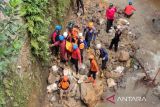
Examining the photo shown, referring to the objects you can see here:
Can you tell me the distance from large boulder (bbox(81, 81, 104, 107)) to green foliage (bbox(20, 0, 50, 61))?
1.95m

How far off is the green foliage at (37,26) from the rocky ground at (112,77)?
4.92 feet

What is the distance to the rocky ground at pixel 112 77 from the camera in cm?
1332

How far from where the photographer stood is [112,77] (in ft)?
47.5

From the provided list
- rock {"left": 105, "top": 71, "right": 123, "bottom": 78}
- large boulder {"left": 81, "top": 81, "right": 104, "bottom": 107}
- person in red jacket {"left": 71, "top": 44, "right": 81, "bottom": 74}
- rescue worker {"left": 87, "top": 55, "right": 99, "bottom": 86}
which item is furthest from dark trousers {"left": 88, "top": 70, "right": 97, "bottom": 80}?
rock {"left": 105, "top": 71, "right": 123, "bottom": 78}

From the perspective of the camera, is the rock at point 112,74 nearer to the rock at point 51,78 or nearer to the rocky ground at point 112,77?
the rocky ground at point 112,77

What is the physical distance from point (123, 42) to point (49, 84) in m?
4.49

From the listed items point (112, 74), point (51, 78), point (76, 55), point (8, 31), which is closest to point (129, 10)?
point (112, 74)

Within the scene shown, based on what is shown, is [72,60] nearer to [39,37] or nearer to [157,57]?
[39,37]

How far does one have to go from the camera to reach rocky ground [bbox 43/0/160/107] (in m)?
13.3

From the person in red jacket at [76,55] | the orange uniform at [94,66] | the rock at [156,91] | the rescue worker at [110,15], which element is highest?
the rescue worker at [110,15]

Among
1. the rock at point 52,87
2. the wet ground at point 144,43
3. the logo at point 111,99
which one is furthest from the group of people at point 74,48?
the wet ground at point 144,43

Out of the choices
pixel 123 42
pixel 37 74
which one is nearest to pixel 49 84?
pixel 37 74

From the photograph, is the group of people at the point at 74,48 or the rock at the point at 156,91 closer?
the group of people at the point at 74,48

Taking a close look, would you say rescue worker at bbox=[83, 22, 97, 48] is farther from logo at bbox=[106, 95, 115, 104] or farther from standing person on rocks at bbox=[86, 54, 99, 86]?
logo at bbox=[106, 95, 115, 104]
